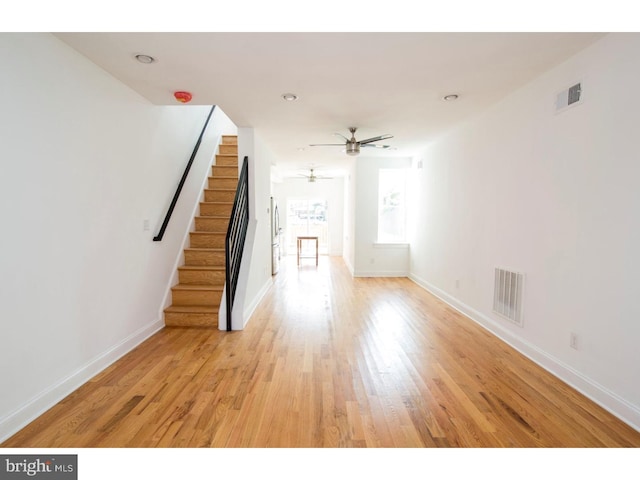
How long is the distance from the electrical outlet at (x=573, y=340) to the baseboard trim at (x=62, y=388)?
3809 mm

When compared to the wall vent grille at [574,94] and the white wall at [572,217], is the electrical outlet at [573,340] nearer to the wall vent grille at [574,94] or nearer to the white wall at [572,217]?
the white wall at [572,217]

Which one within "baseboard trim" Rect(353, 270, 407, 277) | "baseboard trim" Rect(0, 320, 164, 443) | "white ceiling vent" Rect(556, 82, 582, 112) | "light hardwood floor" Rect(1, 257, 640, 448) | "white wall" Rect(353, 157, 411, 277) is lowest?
"light hardwood floor" Rect(1, 257, 640, 448)

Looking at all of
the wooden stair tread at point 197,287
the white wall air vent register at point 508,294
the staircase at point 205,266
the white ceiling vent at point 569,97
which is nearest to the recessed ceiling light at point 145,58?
the staircase at point 205,266

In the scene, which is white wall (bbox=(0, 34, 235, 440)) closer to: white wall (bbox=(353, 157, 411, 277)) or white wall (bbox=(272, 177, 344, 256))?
white wall (bbox=(353, 157, 411, 277))

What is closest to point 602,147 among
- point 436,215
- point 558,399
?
point 558,399

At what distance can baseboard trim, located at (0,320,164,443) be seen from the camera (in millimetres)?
1718

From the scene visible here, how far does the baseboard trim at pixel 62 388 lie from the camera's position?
5.64 ft

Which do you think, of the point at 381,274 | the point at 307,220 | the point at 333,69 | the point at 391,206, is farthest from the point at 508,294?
the point at 307,220

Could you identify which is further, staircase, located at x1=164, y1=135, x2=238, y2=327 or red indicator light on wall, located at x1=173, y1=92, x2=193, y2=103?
staircase, located at x1=164, y1=135, x2=238, y2=327

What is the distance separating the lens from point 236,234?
12.3ft

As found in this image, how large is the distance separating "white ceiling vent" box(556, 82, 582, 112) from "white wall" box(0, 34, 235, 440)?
150 inches

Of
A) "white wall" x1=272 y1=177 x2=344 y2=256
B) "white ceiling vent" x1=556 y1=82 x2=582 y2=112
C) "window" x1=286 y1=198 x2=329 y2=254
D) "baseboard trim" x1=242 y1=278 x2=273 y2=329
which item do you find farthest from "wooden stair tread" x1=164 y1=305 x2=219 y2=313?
"window" x1=286 y1=198 x2=329 y2=254
